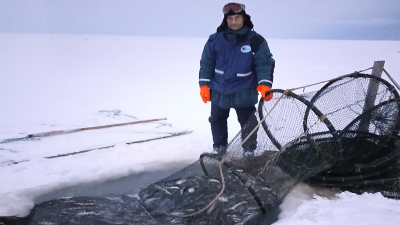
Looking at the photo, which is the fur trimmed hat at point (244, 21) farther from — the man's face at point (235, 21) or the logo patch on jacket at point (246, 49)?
the logo patch on jacket at point (246, 49)

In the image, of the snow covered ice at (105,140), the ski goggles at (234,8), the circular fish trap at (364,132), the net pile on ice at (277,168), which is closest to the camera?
the net pile on ice at (277,168)

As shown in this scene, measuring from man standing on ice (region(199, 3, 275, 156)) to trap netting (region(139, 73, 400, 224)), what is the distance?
0.16 m

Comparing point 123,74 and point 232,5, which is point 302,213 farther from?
point 123,74

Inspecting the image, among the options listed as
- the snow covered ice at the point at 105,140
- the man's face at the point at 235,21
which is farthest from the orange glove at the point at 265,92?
the snow covered ice at the point at 105,140

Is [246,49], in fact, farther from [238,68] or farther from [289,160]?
[289,160]

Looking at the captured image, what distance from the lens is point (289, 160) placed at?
2764 mm

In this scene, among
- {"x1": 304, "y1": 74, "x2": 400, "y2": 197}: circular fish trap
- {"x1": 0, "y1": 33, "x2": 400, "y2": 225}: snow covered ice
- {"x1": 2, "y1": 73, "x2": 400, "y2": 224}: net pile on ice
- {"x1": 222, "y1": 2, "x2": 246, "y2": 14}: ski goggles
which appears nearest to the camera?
{"x1": 2, "y1": 73, "x2": 400, "y2": 224}: net pile on ice

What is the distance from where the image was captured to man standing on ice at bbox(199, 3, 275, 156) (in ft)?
9.47

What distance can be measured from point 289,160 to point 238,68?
3.42 ft

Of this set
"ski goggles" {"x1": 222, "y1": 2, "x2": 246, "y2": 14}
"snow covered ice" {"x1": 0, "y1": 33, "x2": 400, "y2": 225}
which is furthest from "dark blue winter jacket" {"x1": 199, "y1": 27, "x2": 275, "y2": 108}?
"snow covered ice" {"x1": 0, "y1": 33, "x2": 400, "y2": 225}

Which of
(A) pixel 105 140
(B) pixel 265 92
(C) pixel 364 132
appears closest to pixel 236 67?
(B) pixel 265 92

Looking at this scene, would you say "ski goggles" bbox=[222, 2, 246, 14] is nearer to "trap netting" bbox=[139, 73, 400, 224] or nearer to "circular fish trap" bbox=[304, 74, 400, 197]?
"trap netting" bbox=[139, 73, 400, 224]

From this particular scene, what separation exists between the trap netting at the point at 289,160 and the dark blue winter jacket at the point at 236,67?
236 mm

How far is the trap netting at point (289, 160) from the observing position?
229 centimetres
